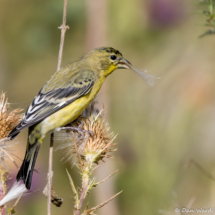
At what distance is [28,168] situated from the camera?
8.82ft

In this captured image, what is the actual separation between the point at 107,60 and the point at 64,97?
85 centimetres

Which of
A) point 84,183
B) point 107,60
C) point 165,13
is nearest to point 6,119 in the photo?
point 84,183

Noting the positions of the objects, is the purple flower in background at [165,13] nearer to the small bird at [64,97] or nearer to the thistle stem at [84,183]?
the small bird at [64,97]

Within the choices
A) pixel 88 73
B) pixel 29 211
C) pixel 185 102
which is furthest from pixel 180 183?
pixel 29 211

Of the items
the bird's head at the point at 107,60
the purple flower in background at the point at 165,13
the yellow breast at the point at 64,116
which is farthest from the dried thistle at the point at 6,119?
the purple flower in background at the point at 165,13

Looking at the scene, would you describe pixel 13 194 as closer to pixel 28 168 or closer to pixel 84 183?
pixel 84 183

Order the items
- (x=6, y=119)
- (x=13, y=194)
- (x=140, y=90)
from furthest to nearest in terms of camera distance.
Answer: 1. (x=140, y=90)
2. (x=6, y=119)
3. (x=13, y=194)

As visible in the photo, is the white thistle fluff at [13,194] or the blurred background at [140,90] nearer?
the white thistle fluff at [13,194]

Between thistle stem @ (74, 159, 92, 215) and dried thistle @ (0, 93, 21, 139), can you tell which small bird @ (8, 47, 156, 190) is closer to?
dried thistle @ (0, 93, 21, 139)

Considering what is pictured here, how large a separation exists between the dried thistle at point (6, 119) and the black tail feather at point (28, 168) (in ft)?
1.33

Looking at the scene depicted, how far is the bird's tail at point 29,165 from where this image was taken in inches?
99.2

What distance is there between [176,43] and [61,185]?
2938mm

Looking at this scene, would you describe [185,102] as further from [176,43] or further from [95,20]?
[95,20]

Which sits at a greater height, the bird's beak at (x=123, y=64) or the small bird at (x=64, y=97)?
the bird's beak at (x=123, y=64)
